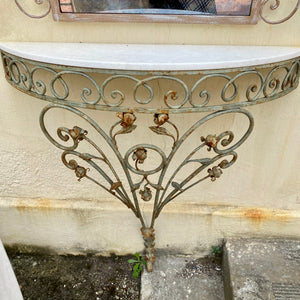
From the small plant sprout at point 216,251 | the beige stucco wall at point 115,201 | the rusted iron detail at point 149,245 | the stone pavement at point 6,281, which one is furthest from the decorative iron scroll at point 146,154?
the stone pavement at point 6,281

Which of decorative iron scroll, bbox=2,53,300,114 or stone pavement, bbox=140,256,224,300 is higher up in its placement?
decorative iron scroll, bbox=2,53,300,114

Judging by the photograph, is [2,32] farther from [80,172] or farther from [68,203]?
[68,203]

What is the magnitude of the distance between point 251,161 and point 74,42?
3.10 feet

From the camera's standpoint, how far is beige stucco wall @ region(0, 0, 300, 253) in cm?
137

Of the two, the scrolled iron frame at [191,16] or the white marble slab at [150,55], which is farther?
the scrolled iron frame at [191,16]

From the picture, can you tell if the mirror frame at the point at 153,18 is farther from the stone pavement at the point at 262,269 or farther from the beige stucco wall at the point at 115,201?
the stone pavement at the point at 262,269

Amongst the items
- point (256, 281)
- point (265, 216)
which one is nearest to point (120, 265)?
point (256, 281)

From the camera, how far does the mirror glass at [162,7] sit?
3.61ft

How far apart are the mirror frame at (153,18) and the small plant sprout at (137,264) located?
1.19 m

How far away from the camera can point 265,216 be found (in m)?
1.57

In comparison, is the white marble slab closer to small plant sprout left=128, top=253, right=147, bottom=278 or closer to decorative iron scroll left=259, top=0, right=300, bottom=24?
decorative iron scroll left=259, top=0, right=300, bottom=24

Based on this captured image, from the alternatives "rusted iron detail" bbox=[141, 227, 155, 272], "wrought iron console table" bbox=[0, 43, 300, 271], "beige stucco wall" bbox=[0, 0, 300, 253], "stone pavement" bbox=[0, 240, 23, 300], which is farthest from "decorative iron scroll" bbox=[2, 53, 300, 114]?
"rusted iron detail" bbox=[141, 227, 155, 272]

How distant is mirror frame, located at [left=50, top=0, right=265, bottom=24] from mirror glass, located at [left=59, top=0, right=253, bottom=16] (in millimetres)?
10

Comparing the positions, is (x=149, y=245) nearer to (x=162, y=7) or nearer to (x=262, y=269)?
(x=262, y=269)
